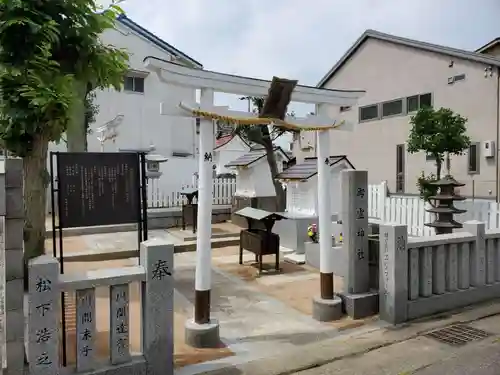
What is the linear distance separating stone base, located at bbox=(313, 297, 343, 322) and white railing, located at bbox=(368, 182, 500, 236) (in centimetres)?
473

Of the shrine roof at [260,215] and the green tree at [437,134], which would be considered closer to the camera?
the shrine roof at [260,215]

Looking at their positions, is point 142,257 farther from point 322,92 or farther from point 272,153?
point 272,153

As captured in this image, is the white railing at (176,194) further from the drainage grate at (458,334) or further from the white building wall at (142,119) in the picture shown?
the drainage grate at (458,334)

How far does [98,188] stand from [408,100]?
13.9 meters

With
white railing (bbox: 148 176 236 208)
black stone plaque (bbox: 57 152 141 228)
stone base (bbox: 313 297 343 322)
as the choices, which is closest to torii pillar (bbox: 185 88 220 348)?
black stone plaque (bbox: 57 152 141 228)

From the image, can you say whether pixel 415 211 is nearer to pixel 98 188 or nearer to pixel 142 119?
pixel 98 188

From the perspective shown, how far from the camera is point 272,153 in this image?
1337 centimetres

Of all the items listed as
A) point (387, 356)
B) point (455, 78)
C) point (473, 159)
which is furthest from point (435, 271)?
point (455, 78)

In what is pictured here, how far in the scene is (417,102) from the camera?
15.1 meters

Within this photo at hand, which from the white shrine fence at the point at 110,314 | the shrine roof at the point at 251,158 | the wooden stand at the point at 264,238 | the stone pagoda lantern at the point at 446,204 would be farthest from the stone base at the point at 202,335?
the shrine roof at the point at 251,158

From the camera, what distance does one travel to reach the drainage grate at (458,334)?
4.94 metres

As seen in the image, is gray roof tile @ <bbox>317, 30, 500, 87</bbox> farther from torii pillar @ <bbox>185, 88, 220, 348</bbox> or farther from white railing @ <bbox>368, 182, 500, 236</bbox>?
torii pillar @ <bbox>185, 88, 220, 348</bbox>

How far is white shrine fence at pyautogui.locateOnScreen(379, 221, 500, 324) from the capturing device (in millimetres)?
5465

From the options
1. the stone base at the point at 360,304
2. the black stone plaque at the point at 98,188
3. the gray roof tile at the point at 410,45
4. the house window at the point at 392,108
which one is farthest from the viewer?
the house window at the point at 392,108
